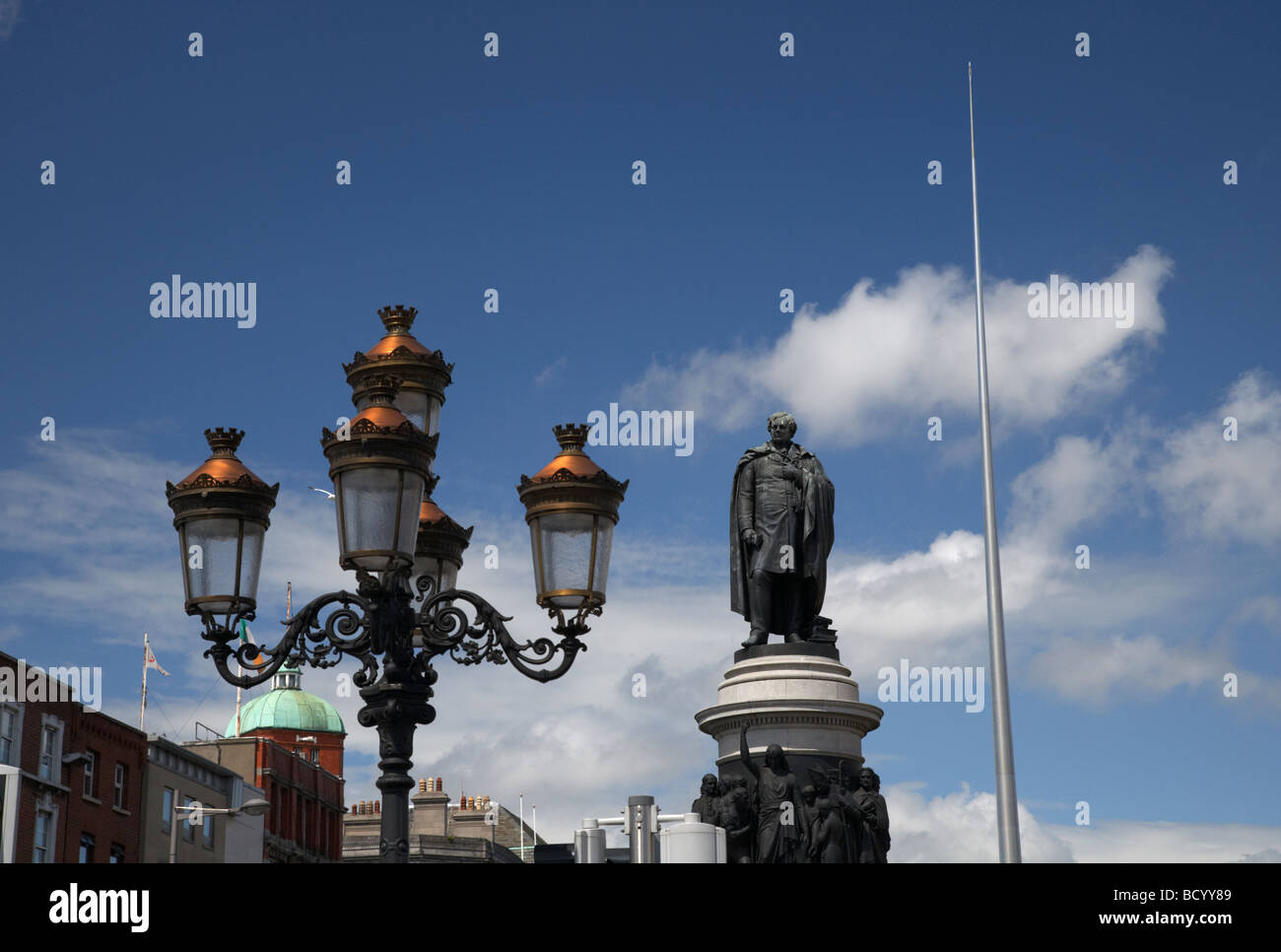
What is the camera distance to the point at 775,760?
1712 cm

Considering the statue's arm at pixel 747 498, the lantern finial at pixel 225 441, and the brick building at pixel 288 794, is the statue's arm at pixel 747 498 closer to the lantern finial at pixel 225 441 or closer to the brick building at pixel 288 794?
the lantern finial at pixel 225 441

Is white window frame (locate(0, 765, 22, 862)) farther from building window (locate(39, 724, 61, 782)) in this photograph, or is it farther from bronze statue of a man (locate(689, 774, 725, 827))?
bronze statue of a man (locate(689, 774, 725, 827))

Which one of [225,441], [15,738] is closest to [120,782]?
[15,738]

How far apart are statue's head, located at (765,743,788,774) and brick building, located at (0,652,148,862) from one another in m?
35.5

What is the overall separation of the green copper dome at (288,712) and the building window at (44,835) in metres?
50.1

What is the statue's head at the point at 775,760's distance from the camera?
17094 millimetres

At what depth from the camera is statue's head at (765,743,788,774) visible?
17.1 meters

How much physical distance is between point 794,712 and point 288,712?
91.9 m

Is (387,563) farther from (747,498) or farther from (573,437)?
(747,498)

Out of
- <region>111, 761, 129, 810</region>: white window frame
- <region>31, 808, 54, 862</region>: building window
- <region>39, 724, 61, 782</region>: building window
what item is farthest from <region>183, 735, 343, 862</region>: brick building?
<region>31, 808, 54, 862</region>: building window
